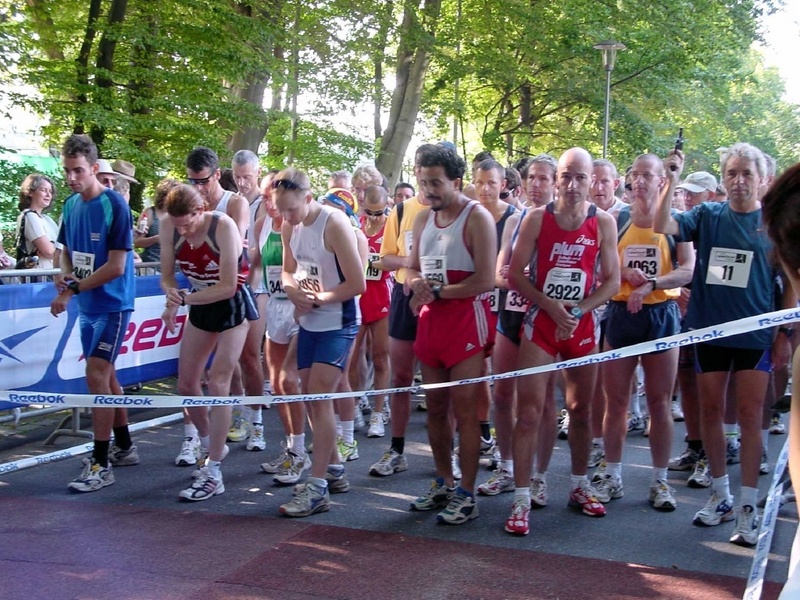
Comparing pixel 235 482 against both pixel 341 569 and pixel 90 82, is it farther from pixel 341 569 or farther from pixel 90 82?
pixel 90 82

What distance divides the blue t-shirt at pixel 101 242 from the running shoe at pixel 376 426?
258 cm

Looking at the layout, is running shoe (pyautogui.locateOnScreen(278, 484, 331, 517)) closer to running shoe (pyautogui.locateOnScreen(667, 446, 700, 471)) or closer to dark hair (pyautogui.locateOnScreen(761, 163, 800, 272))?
running shoe (pyautogui.locateOnScreen(667, 446, 700, 471))

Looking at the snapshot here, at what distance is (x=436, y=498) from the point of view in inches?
235

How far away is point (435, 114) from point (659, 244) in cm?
2251

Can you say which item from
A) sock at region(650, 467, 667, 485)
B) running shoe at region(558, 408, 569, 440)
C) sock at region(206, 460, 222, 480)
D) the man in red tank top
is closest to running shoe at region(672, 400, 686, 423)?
running shoe at region(558, 408, 569, 440)

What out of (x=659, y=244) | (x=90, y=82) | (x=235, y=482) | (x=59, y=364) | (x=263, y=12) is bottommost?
(x=235, y=482)

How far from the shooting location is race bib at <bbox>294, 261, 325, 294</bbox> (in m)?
5.95

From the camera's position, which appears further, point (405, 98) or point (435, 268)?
point (405, 98)

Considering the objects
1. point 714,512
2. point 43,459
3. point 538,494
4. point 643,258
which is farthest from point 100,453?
point 714,512

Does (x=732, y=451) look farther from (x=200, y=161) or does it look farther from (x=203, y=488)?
(x=200, y=161)

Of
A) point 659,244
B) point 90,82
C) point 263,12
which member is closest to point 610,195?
point 659,244

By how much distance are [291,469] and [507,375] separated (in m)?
1.86

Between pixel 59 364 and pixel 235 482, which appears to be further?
pixel 59 364

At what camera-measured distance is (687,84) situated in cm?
2855
